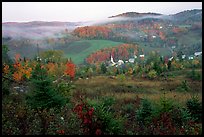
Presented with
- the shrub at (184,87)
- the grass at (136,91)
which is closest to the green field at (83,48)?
the grass at (136,91)

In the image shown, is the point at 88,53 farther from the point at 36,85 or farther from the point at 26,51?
the point at 36,85

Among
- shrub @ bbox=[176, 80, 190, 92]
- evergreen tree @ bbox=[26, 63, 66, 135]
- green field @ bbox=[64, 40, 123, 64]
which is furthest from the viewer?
green field @ bbox=[64, 40, 123, 64]

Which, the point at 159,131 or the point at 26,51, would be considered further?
the point at 26,51

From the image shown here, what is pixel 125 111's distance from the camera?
19.5 m

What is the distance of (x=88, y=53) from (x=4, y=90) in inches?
5775

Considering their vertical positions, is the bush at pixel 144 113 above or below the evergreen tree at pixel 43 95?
below

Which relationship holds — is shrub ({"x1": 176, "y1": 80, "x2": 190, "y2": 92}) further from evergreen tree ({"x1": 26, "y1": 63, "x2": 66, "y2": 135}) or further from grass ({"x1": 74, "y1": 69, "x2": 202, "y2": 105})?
evergreen tree ({"x1": 26, "y1": 63, "x2": 66, "y2": 135})

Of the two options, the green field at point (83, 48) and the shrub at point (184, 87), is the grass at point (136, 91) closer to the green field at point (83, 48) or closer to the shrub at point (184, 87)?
the shrub at point (184, 87)

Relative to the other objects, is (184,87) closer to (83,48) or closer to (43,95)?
(43,95)

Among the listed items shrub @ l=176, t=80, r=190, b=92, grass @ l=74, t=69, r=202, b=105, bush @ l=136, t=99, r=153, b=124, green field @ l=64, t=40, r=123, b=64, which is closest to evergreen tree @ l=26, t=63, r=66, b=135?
bush @ l=136, t=99, r=153, b=124

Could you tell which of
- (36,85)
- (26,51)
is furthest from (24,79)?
(26,51)

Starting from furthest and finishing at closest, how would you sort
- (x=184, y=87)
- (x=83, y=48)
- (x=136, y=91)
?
(x=83, y=48)
(x=184, y=87)
(x=136, y=91)

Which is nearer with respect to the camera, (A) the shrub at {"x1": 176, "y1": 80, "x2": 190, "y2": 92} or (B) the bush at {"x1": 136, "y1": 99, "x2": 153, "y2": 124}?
(B) the bush at {"x1": 136, "y1": 99, "x2": 153, "y2": 124}

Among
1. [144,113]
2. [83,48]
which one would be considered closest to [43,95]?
[144,113]
